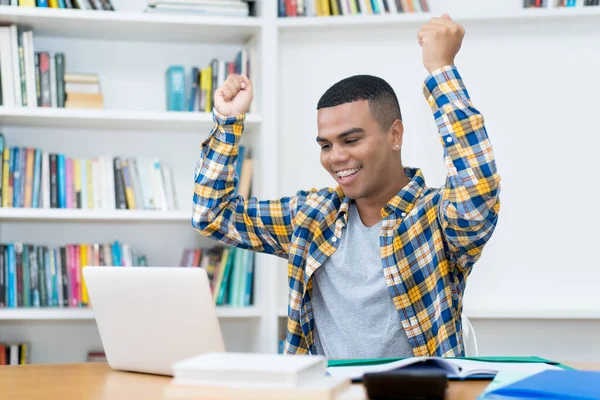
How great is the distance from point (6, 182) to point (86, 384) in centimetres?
160

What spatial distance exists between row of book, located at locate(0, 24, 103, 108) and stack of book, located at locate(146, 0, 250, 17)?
0.36 m

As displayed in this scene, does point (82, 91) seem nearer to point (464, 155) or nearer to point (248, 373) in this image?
point (464, 155)

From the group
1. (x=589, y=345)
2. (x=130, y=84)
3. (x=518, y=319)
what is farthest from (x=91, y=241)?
(x=589, y=345)

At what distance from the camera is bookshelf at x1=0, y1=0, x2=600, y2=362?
9.11ft

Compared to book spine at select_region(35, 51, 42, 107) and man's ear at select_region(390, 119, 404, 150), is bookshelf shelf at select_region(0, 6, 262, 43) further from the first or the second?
man's ear at select_region(390, 119, 404, 150)

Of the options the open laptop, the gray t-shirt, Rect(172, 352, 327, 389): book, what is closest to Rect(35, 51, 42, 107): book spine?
the gray t-shirt

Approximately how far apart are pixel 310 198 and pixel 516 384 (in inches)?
41.0

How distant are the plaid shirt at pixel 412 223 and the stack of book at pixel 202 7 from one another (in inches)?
38.0

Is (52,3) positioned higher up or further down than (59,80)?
higher up

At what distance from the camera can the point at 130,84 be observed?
10.1 feet

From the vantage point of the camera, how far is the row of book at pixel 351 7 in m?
2.87

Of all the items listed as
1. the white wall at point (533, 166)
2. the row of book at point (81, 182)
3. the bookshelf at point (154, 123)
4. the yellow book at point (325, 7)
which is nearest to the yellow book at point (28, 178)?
the row of book at point (81, 182)

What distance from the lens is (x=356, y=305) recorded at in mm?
1906

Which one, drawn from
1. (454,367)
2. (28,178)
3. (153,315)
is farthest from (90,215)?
(454,367)
